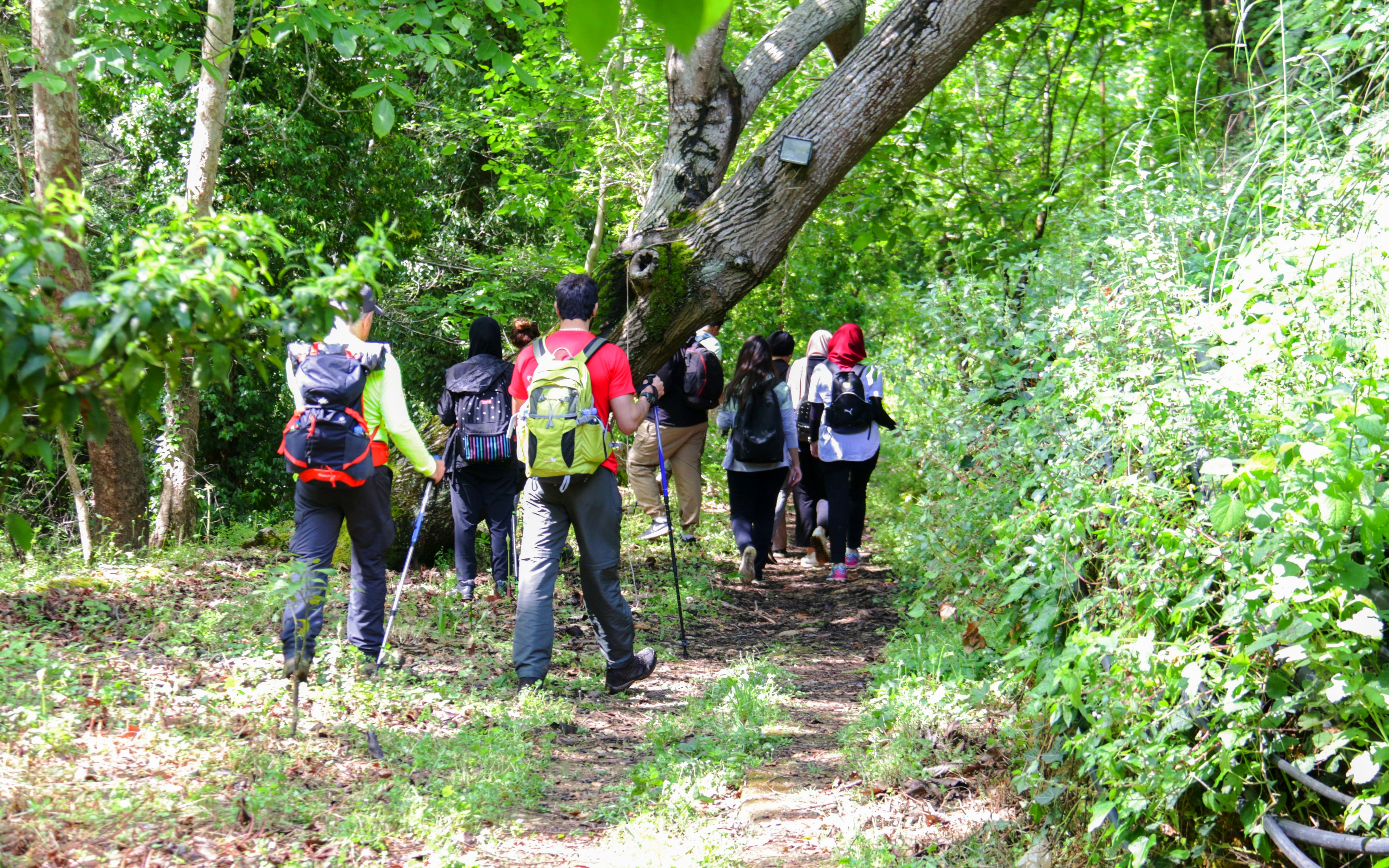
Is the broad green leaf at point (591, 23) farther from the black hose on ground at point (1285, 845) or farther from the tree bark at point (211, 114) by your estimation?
the tree bark at point (211, 114)

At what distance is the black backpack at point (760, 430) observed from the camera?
28.0 ft

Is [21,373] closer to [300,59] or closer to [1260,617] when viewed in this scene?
[1260,617]

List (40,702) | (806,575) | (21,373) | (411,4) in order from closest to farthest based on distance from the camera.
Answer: (21,373), (40,702), (411,4), (806,575)

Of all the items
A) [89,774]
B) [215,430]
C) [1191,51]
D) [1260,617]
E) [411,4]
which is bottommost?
[89,774]

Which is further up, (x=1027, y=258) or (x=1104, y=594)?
(x=1027, y=258)

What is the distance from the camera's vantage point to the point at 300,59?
11633 millimetres

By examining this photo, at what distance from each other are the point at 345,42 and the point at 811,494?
18.8ft

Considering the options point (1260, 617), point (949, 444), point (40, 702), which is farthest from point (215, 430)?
point (1260, 617)

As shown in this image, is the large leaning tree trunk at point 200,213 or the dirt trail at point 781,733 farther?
the large leaning tree trunk at point 200,213

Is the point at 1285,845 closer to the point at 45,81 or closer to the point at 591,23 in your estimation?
the point at 591,23

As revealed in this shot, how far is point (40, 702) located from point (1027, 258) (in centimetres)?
462

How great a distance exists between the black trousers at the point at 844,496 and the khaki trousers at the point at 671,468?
3.94ft

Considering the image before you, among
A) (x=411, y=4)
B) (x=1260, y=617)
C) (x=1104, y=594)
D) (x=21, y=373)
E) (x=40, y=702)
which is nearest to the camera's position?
(x=21, y=373)

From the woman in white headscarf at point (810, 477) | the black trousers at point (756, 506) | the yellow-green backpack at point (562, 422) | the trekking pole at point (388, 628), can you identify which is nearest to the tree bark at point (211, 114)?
the trekking pole at point (388, 628)
